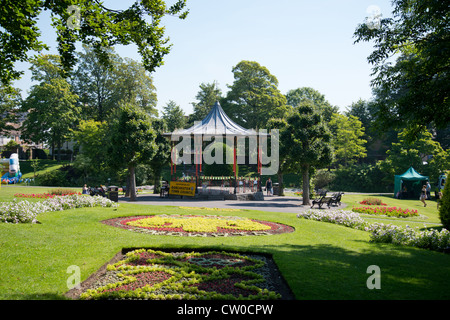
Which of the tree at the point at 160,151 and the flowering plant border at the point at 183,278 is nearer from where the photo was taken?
the flowering plant border at the point at 183,278

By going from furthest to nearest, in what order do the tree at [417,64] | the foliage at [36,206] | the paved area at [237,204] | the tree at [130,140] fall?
the tree at [130,140], the paved area at [237,204], the foliage at [36,206], the tree at [417,64]

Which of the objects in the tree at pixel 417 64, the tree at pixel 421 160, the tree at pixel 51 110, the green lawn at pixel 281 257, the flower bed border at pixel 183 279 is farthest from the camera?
the tree at pixel 51 110

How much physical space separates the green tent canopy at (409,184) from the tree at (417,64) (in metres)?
23.8

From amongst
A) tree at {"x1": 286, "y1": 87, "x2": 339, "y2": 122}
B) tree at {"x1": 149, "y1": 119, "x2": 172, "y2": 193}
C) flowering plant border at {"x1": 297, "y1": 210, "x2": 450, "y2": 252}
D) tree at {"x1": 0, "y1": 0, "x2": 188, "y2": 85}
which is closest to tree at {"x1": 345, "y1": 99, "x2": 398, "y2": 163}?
tree at {"x1": 286, "y1": 87, "x2": 339, "y2": 122}

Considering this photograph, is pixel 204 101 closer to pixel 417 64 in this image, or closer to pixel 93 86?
pixel 93 86

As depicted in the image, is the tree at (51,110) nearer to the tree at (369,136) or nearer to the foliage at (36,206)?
the foliage at (36,206)

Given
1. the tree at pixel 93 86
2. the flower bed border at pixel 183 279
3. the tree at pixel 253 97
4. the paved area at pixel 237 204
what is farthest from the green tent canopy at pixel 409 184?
the tree at pixel 93 86

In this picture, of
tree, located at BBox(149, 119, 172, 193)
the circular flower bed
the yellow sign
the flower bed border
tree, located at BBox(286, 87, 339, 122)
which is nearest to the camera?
the flower bed border

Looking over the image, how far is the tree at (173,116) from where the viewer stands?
51375 mm

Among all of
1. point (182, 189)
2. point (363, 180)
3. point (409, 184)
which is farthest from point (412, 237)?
point (363, 180)

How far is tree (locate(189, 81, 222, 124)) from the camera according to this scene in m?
55.9

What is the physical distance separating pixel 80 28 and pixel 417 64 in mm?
8942

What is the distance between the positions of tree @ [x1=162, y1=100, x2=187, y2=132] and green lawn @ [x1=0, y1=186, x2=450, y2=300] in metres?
40.8

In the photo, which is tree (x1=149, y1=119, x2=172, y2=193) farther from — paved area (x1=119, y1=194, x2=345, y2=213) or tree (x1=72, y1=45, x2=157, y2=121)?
tree (x1=72, y1=45, x2=157, y2=121)
